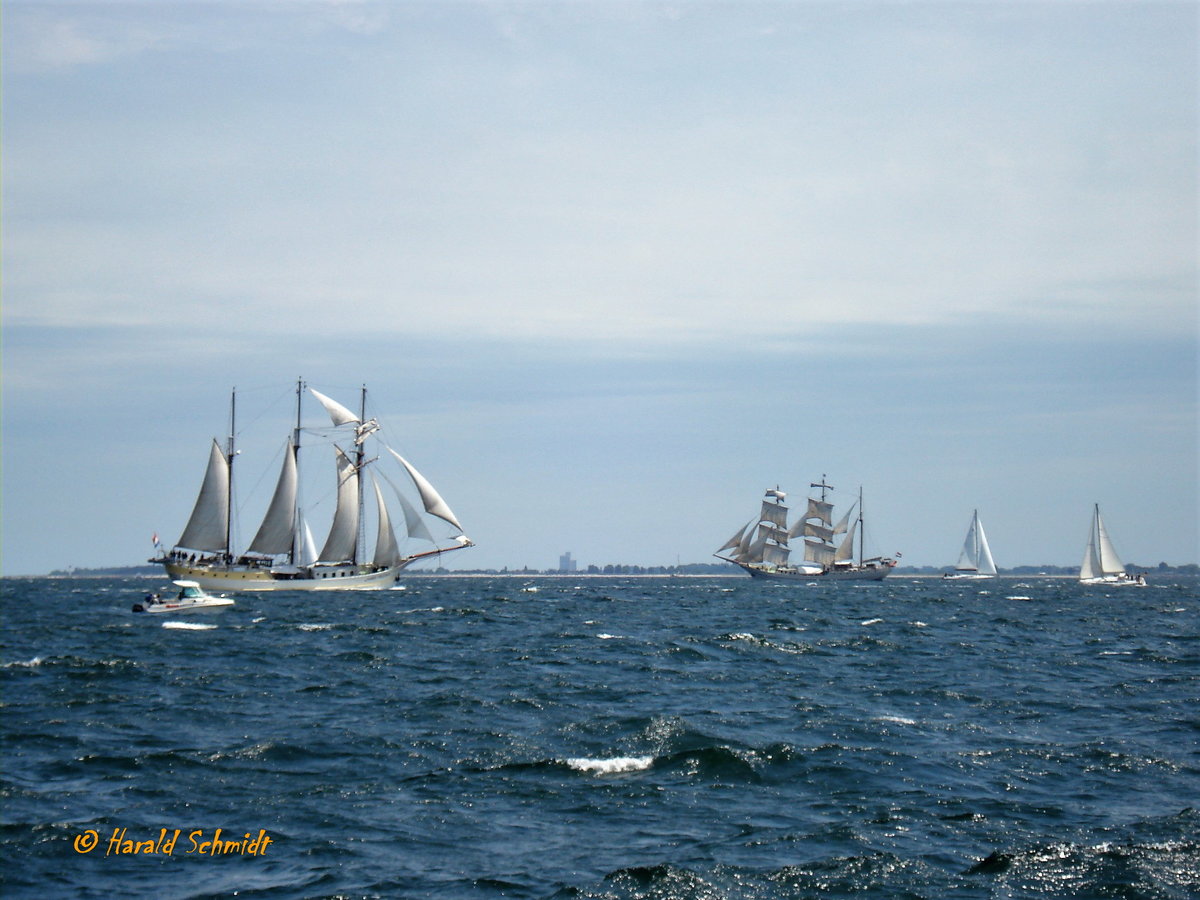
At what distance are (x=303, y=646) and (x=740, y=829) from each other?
98.0 feet

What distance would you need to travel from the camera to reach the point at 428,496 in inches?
4210

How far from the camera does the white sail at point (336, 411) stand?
113438 millimetres

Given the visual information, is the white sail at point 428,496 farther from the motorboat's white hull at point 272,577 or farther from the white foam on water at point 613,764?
the white foam on water at point 613,764

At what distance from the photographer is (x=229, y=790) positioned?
17.2m

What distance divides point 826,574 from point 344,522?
102m

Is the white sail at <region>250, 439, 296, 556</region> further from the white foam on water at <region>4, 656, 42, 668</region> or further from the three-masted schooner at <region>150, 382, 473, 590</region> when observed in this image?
the white foam on water at <region>4, 656, 42, 668</region>

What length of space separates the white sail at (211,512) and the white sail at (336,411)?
51.3 ft

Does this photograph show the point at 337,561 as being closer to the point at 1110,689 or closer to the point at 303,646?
the point at 303,646

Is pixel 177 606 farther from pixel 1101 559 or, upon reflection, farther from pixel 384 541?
pixel 1101 559

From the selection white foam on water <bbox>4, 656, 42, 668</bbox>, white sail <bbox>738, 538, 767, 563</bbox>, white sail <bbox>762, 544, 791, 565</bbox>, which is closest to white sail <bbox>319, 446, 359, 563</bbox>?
white foam on water <bbox>4, 656, 42, 668</bbox>

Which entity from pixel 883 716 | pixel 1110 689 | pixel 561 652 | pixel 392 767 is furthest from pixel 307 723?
pixel 1110 689
